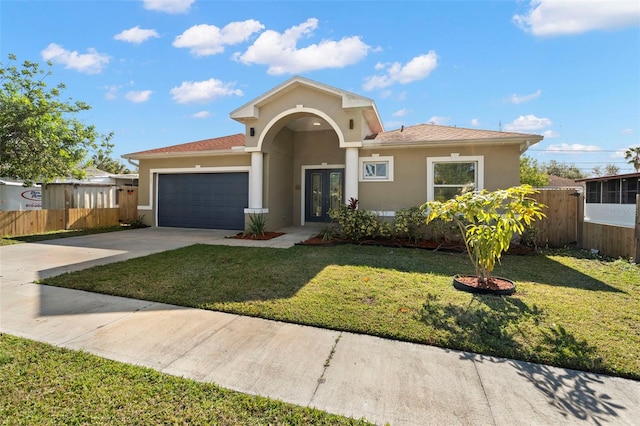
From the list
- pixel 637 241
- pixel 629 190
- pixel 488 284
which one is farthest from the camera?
pixel 629 190

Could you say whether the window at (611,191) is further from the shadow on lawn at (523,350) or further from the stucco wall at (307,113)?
the shadow on lawn at (523,350)

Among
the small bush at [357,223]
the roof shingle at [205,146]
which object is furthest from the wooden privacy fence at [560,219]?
the roof shingle at [205,146]

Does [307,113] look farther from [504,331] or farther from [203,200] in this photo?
[504,331]

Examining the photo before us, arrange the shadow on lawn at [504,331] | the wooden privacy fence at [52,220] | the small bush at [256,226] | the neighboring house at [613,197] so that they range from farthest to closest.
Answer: the neighboring house at [613,197] < the wooden privacy fence at [52,220] < the small bush at [256,226] < the shadow on lawn at [504,331]

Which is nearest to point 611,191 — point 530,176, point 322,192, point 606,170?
point 530,176

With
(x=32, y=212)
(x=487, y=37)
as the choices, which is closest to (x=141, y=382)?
(x=487, y=37)

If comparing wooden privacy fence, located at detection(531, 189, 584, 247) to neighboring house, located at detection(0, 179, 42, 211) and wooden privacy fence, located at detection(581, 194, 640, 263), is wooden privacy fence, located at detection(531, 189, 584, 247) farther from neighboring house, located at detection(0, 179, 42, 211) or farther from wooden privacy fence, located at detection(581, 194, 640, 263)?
neighboring house, located at detection(0, 179, 42, 211)

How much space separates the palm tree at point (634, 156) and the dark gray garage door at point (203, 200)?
43678 millimetres

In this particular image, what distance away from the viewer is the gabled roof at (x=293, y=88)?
392 inches

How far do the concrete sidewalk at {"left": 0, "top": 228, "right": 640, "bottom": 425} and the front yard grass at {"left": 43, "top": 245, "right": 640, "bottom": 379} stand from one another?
0.26 metres

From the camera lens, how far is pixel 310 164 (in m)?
13.5

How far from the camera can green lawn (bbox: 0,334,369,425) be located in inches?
87.0

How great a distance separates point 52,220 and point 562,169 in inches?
2666

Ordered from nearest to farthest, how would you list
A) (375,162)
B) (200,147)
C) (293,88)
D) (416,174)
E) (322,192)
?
(416,174) → (375,162) → (293,88) → (200,147) → (322,192)
